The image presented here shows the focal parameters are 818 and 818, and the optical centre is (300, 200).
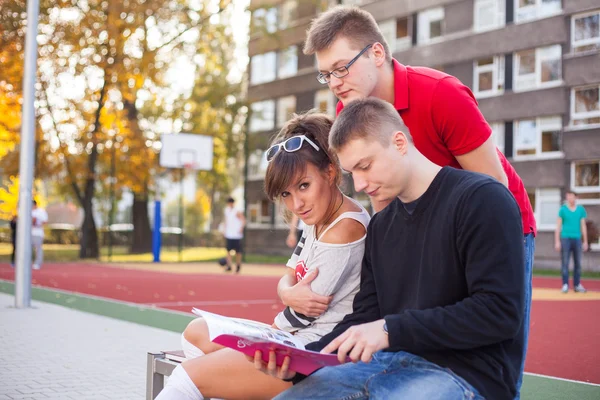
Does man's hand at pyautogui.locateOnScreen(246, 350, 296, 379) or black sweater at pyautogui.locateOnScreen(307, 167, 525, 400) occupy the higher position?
black sweater at pyautogui.locateOnScreen(307, 167, 525, 400)

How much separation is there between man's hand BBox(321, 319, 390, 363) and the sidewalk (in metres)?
3.46

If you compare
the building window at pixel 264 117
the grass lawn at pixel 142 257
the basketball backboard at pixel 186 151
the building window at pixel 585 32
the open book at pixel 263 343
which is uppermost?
the building window at pixel 585 32

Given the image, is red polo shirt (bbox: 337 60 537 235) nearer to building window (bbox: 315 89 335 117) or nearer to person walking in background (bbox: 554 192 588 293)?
person walking in background (bbox: 554 192 588 293)

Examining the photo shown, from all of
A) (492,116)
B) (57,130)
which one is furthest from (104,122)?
(492,116)

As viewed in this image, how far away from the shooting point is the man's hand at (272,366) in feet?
8.93

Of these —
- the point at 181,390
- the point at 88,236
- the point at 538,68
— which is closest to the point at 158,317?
the point at 181,390

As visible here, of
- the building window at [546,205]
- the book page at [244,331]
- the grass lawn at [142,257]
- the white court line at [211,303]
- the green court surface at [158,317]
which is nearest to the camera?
the book page at [244,331]

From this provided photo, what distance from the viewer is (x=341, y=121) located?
8.87 ft

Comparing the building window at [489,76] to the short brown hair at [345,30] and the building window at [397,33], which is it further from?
the short brown hair at [345,30]

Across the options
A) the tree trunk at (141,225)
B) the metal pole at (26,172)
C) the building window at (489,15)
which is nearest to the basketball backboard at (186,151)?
the tree trunk at (141,225)

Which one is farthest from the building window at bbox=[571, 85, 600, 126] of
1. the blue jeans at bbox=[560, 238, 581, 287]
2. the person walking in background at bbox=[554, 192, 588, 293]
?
the blue jeans at bbox=[560, 238, 581, 287]

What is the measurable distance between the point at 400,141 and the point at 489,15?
101 feet

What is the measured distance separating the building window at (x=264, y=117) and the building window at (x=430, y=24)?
36.7 ft

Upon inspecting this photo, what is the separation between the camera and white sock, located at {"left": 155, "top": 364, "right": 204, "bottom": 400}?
9.84ft
